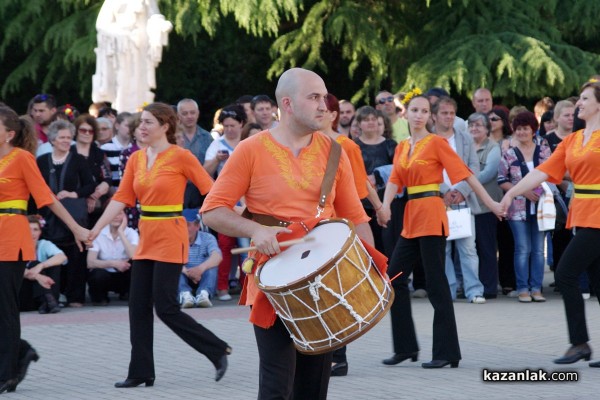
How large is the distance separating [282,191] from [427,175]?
12.4ft

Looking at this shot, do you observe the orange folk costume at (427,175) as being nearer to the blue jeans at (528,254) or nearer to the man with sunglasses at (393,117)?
the blue jeans at (528,254)

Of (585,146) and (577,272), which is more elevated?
(585,146)

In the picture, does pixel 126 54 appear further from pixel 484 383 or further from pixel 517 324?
pixel 484 383

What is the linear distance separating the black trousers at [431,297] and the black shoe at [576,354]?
2.51 ft

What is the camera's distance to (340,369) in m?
9.29

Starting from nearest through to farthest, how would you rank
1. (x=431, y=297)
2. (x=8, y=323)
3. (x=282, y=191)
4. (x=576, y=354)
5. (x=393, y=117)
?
(x=282, y=191) → (x=8, y=323) → (x=576, y=354) → (x=431, y=297) → (x=393, y=117)

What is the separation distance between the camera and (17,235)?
8867mm

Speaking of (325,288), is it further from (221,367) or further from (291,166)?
(221,367)

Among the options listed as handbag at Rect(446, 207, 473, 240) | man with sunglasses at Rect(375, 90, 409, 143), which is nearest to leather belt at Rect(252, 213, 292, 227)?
handbag at Rect(446, 207, 473, 240)

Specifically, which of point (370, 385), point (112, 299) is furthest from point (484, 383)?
point (112, 299)

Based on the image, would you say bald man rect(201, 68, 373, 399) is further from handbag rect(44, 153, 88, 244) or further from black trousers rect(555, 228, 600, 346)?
handbag rect(44, 153, 88, 244)

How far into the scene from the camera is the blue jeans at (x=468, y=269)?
44.5 ft

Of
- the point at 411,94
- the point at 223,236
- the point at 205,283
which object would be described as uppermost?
the point at 411,94

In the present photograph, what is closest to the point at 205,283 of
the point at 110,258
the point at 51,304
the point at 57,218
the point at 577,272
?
the point at 110,258
